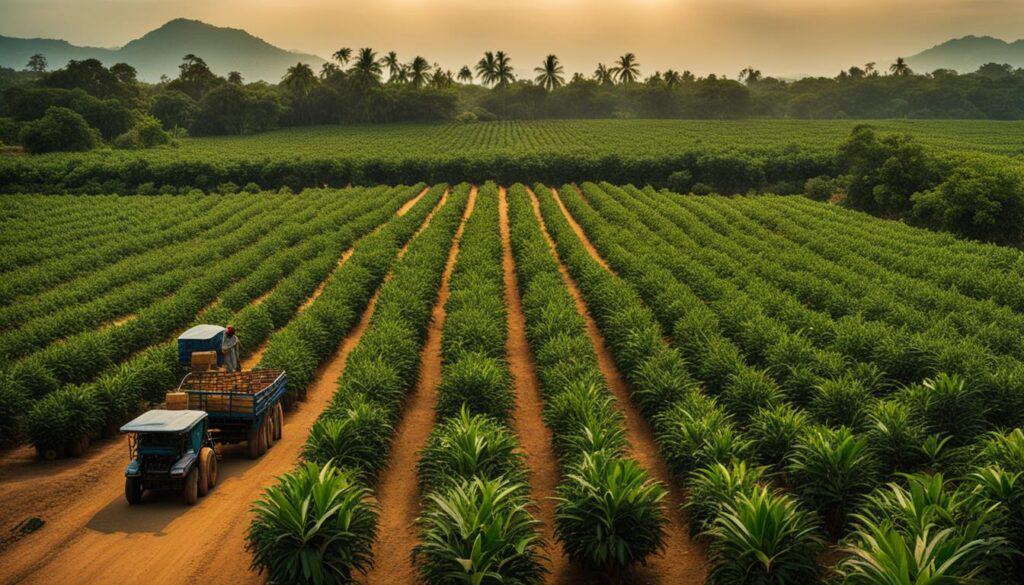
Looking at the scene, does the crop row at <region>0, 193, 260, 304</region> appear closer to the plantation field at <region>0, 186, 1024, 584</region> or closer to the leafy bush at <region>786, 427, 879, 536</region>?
the plantation field at <region>0, 186, 1024, 584</region>

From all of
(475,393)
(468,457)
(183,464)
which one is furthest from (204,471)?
(475,393)

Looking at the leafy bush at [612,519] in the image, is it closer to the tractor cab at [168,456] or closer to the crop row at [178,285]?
the tractor cab at [168,456]

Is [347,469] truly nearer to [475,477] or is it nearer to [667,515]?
[475,477]

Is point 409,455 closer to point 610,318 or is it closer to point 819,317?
point 610,318

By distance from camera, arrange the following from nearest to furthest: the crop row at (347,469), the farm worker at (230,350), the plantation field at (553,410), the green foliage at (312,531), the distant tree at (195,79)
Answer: the green foliage at (312,531)
the crop row at (347,469)
the plantation field at (553,410)
the farm worker at (230,350)
the distant tree at (195,79)

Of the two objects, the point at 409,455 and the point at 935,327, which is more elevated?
the point at 935,327

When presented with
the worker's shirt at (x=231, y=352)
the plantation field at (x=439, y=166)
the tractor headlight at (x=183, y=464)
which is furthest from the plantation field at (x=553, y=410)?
the plantation field at (x=439, y=166)

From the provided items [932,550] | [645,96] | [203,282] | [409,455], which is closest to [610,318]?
[409,455]
